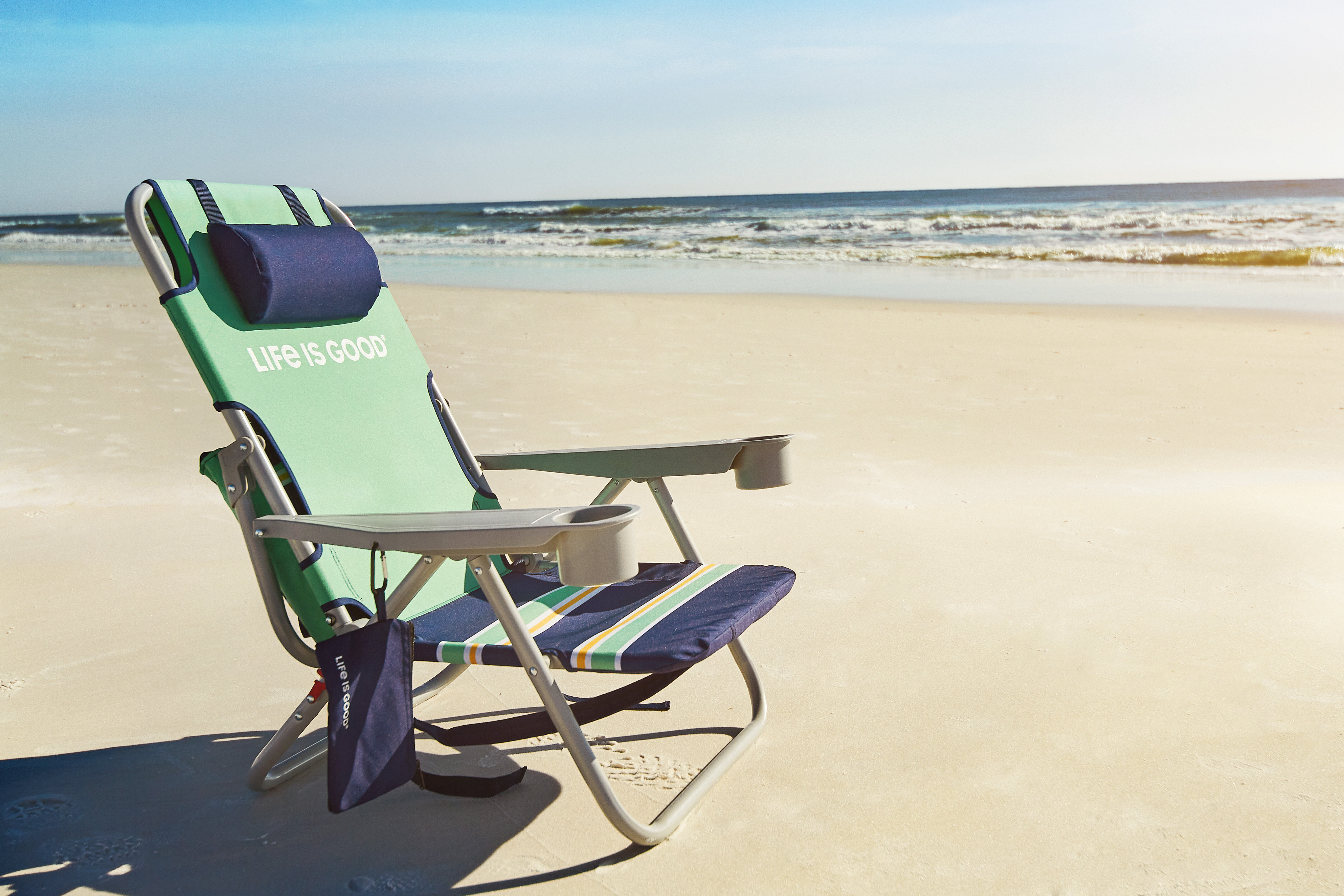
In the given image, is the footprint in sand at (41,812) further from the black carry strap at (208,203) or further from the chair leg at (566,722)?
the black carry strap at (208,203)

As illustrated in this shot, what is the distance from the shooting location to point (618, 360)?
26.2 feet

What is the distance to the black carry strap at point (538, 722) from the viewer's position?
1921mm

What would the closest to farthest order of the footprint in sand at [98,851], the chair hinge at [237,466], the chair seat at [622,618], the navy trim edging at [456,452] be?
the chair seat at [622,618] < the footprint in sand at [98,851] < the chair hinge at [237,466] < the navy trim edging at [456,452]

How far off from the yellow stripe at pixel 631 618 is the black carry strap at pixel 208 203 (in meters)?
1.20

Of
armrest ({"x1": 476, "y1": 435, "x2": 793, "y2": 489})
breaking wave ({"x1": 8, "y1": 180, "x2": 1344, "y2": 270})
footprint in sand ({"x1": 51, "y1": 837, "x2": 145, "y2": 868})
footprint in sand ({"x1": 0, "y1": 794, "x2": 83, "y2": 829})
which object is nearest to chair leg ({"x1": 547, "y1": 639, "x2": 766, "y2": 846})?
armrest ({"x1": 476, "y1": 435, "x2": 793, "y2": 489})

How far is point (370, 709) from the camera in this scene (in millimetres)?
1716

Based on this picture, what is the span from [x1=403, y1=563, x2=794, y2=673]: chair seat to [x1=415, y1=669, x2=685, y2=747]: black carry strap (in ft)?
0.30

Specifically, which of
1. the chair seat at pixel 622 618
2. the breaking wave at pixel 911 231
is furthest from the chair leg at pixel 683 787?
the breaking wave at pixel 911 231

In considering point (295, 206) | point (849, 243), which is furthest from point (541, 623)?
point (849, 243)

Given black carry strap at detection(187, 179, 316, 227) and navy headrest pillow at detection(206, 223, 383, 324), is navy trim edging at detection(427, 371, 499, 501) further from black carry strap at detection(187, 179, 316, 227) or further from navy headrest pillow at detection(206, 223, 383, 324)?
black carry strap at detection(187, 179, 316, 227)

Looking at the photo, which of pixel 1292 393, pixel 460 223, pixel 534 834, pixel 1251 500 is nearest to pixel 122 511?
pixel 534 834

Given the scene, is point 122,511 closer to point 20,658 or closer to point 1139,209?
point 20,658

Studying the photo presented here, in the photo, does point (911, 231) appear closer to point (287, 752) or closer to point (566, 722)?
point (287, 752)

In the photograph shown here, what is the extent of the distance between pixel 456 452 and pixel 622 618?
0.87 meters
